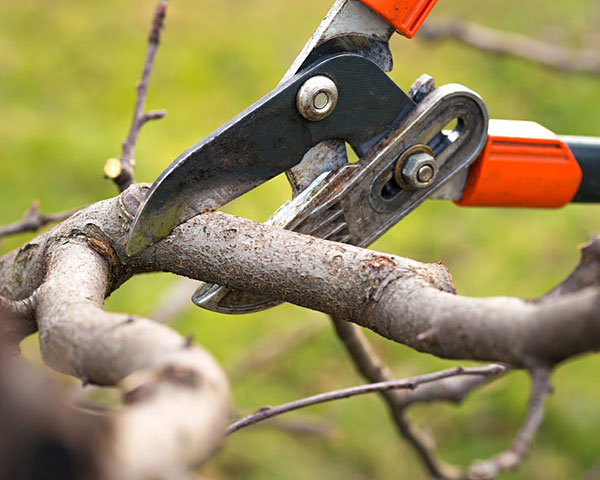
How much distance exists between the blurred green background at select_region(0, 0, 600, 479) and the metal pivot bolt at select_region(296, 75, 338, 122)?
1.81 m

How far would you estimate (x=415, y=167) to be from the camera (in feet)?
4.13

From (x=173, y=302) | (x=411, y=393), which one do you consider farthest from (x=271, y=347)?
(x=411, y=393)

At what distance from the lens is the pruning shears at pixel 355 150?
1.14m

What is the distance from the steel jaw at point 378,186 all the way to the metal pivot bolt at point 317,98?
0.12 meters

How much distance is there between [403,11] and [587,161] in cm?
54

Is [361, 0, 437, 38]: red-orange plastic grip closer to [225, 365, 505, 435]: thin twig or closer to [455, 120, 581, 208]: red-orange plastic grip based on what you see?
[455, 120, 581, 208]: red-orange plastic grip

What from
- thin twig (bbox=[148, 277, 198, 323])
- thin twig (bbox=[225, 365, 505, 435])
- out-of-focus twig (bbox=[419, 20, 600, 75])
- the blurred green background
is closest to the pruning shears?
thin twig (bbox=[225, 365, 505, 435])

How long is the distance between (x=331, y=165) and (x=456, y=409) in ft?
6.57

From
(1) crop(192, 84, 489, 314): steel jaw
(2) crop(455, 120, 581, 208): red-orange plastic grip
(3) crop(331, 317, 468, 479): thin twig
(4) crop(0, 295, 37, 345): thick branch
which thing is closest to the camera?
(4) crop(0, 295, 37, 345): thick branch

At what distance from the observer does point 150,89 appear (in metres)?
4.59

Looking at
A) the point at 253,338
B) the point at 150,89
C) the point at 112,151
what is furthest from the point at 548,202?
the point at 150,89

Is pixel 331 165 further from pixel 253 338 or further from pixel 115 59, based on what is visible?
pixel 115 59

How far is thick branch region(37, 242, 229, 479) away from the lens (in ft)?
2.23

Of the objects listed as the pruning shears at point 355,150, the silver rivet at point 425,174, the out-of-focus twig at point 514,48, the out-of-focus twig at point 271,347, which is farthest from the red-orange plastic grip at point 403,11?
the out-of-focus twig at point 514,48
